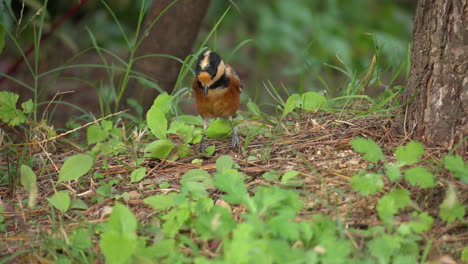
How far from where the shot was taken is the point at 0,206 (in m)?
3.44

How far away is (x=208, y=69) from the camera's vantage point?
437 centimetres

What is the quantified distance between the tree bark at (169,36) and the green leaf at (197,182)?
6.84ft

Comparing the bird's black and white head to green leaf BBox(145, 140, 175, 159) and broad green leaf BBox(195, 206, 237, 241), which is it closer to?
green leaf BBox(145, 140, 175, 159)

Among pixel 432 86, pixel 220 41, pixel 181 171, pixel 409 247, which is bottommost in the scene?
pixel 220 41

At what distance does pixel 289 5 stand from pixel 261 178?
547 cm

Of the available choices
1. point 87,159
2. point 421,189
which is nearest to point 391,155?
Result: point 421,189

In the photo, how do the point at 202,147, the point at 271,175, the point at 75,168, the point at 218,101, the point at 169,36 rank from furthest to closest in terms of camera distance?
the point at 169,36, the point at 218,101, the point at 202,147, the point at 75,168, the point at 271,175

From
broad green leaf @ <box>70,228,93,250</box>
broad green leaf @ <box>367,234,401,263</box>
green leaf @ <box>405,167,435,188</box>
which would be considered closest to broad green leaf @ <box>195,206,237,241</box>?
broad green leaf @ <box>70,228,93,250</box>

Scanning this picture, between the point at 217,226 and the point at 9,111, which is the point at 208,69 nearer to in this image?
the point at 9,111

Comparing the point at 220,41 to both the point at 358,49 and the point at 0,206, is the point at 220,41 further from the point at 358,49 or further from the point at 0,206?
the point at 0,206

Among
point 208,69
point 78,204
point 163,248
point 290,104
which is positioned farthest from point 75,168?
point 290,104

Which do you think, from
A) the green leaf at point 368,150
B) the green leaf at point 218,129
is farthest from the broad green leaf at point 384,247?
the green leaf at point 218,129

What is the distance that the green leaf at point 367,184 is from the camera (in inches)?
115

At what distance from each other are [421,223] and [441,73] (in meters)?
1.04
